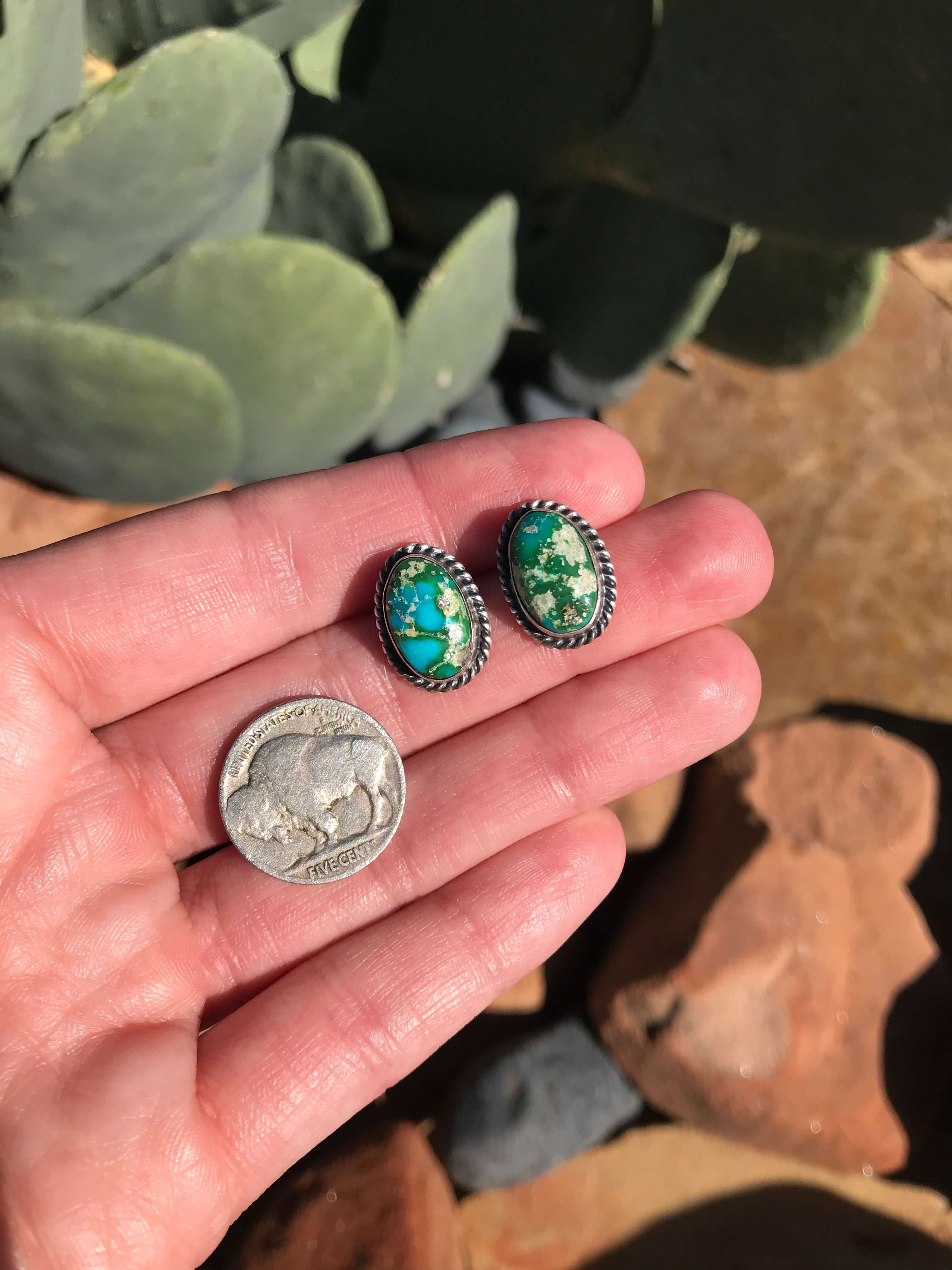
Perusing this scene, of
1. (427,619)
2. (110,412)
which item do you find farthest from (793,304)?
(110,412)

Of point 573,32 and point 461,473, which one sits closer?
point 461,473

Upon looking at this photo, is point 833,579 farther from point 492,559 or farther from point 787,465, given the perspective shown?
point 492,559

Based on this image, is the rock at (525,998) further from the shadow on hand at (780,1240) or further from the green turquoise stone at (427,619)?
the green turquoise stone at (427,619)

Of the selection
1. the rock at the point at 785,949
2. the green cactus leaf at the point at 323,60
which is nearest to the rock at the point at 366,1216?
the rock at the point at 785,949

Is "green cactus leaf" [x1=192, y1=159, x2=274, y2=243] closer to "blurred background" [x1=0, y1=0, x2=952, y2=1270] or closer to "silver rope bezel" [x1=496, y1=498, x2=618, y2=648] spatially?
"blurred background" [x1=0, y1=0, x2=952, y2=1270]

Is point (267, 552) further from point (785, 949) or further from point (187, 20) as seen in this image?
point (785, 949)

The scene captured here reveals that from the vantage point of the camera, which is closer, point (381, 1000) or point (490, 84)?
point (381, 1000)

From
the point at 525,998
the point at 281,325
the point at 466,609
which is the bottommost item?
the point at 525,998

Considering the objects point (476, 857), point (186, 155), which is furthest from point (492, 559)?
point (186, 155)
